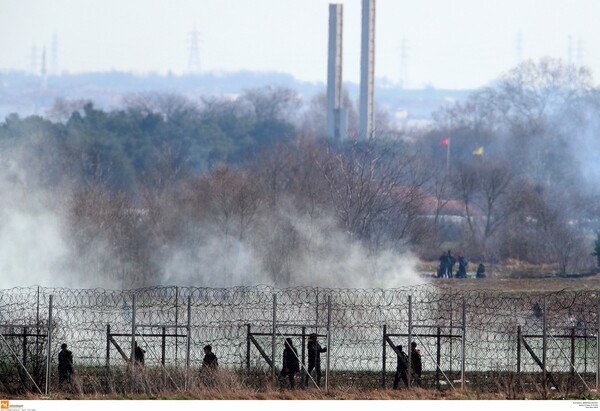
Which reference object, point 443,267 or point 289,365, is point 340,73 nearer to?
point 443,267

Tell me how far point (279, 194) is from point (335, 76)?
1149 inches

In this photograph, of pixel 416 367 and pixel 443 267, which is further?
pixel 443 267

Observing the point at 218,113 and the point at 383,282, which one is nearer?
the point at 383,282

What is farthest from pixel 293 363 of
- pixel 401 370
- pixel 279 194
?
pixel 279 194

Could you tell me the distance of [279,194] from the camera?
44.2 m

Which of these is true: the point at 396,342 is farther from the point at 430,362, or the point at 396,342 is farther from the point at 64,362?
the point at 64,362

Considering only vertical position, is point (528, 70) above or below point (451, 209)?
above

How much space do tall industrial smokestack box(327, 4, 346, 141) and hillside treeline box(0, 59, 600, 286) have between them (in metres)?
1.28

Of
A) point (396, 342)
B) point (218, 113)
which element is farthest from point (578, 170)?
point (396, 342)

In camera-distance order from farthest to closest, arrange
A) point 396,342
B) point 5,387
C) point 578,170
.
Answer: point 578,170
point 396,342
point 5,387

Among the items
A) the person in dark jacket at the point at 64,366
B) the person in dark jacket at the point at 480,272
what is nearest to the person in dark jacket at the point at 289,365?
the person in dark jacket at the point at 64,366

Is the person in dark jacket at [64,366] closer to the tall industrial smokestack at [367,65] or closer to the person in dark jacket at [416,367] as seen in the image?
the person in dark jacket at [416,367]

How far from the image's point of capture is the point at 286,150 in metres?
56.2

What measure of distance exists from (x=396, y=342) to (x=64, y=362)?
722cm
